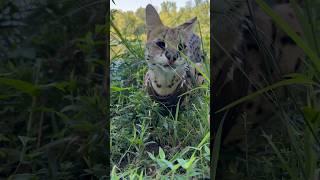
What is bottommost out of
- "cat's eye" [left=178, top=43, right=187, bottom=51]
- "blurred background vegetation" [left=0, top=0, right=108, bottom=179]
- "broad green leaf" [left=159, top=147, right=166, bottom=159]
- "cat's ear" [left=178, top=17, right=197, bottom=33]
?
"broad green leaf" [left=159, top=147, right=166, bottom=159]

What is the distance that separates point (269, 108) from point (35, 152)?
45 centimetres

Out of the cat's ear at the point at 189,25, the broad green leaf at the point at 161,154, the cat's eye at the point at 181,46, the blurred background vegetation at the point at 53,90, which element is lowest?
the broad green leaf at the point at 161,154

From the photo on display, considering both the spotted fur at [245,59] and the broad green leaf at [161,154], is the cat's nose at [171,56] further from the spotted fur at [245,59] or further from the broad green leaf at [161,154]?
the spotted fur at [245,59]

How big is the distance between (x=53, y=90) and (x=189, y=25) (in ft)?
1.71

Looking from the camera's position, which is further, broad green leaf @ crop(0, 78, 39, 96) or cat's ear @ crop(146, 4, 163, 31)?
cat's ear @ crop(146, 4, 163, 31)

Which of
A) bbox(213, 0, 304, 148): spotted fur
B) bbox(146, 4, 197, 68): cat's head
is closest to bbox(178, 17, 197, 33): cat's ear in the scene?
bbox(146, 4, 197, 68): cat's head

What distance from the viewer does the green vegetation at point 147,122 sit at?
1.09m

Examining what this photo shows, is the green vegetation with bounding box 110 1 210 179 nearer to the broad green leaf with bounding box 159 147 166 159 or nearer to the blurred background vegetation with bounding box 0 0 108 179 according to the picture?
the broad green leaf with bounding box 159 147 166 159

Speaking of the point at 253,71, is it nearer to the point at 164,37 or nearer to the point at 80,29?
the point at 80,29

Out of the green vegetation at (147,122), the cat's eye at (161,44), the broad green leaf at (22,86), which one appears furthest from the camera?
the cat's eye at (161,44)

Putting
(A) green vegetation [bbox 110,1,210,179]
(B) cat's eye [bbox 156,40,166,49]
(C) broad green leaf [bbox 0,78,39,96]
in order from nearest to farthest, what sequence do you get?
(C) broad green leaf [bbox 0,78,39,96]
(A) green vegetation [bbox 110,1,210,179]
(B) cat's eye [bbox 156,40,166,49]

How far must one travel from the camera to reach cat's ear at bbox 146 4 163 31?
1.15m

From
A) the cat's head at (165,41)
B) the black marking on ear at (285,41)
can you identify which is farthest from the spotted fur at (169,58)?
the black marking on ear at (285,41)

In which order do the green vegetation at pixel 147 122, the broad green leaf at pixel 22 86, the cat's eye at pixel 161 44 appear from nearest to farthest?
1. the broad green leaf at pixel 22 86
2. the green vegetation at pixel 147 122
3. the cat's eye at pixel 161 44
